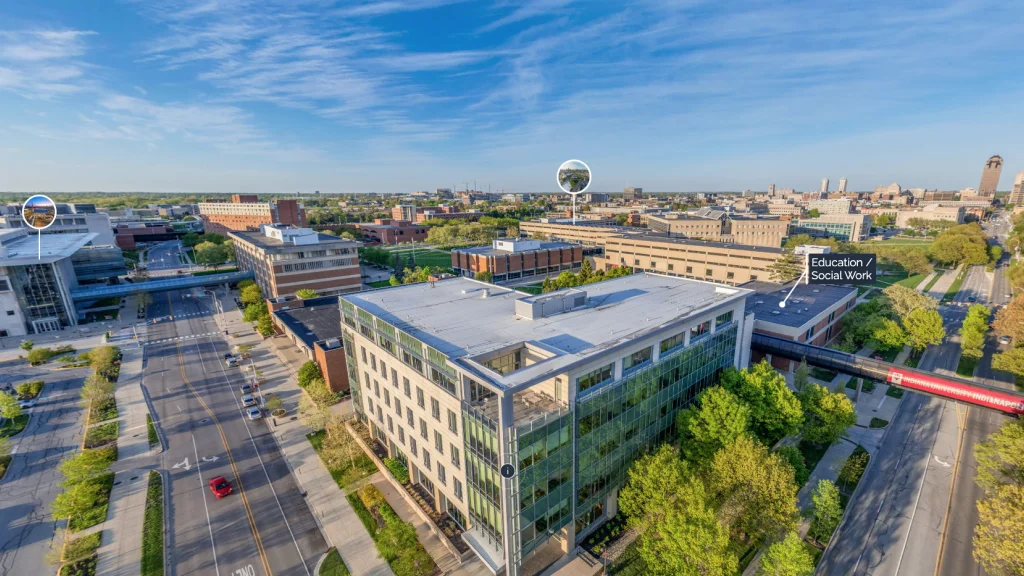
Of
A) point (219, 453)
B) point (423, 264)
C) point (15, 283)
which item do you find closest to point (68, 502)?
point (219, 453)

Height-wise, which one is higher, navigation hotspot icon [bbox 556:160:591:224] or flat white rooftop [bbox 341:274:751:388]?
navigation hotspot icon [bbox 556:160:591:224]

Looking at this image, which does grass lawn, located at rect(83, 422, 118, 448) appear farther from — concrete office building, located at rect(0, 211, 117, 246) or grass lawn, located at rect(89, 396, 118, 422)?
concrete office building, located at rect(0, 211, 117, 246)

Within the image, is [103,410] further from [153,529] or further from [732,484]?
[732,484]

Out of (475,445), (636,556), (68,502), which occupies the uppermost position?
(475,445)

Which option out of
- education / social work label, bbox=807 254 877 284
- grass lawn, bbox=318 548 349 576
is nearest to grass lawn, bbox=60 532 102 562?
grass lawn, bbox=318 548 349 576

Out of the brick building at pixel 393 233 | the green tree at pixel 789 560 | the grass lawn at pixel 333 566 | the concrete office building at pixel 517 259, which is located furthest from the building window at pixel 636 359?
the brick building at pixel 393 233

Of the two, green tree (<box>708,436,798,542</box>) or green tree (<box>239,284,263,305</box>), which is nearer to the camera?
green tree (<box>708,436,798,542</box>)

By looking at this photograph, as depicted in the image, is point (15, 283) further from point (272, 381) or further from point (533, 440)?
point (533, 440)
